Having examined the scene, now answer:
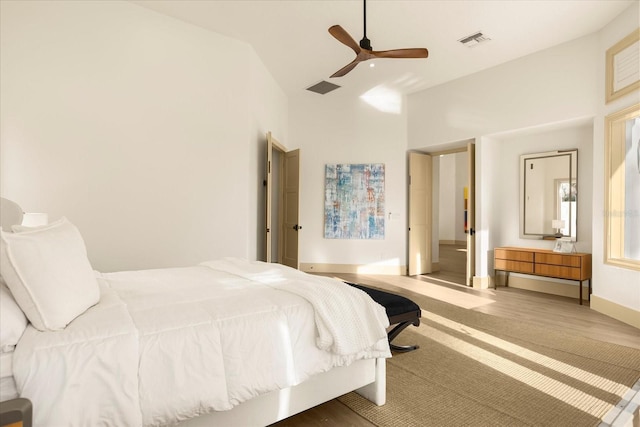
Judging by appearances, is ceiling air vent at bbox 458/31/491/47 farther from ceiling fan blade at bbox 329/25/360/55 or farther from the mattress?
the mattress

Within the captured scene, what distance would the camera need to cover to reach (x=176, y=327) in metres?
1.47

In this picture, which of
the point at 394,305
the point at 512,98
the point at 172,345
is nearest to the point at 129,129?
the point at 172,345

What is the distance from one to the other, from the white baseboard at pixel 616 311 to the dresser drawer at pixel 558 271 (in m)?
0.35

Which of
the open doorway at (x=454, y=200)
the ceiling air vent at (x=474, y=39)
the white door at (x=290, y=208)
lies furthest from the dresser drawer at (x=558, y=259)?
the open doorway at (x=454, y=200)

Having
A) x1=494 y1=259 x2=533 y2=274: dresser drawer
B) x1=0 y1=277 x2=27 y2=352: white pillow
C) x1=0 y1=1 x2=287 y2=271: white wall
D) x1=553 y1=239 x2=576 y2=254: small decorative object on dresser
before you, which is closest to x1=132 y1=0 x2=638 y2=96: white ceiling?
x1=0 y1=1 x2=287 y2=271: white wall

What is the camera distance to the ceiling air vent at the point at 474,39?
14.2 feet

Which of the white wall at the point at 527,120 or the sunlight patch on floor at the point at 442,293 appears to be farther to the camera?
the sunlight patch on floor at the point at 442,293

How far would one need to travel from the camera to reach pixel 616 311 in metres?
3.84

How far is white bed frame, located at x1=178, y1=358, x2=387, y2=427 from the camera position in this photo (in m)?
1.61

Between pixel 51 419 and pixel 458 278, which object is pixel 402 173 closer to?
pixel 458 278

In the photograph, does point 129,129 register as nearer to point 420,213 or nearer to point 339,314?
point 339,314

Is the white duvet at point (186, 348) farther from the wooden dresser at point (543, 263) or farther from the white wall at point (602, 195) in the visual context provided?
the wooden dresser at point (543, 263)

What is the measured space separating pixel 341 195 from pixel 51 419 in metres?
5.67

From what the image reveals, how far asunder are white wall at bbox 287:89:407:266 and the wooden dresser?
1720 millimetres
